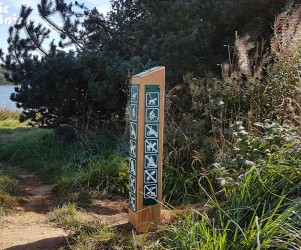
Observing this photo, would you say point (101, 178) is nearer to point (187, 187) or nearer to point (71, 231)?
point (187, 187)

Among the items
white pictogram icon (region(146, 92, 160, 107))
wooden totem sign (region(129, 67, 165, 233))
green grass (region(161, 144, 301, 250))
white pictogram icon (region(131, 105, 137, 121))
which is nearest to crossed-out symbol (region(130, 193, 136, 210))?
wooden totem sign (region(129, 67, 165, 233))

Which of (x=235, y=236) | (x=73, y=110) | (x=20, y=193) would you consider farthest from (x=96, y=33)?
(x=235, y=236)

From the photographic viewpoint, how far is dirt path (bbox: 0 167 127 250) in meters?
3.25

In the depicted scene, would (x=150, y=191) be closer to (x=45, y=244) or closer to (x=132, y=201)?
(x=132, y=201)

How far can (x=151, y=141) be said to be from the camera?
133 inches

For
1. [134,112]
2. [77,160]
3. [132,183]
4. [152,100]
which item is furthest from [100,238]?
[77,160]

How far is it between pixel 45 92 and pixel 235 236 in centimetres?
496

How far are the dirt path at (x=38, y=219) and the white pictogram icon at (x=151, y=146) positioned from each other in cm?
71

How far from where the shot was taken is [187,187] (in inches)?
178

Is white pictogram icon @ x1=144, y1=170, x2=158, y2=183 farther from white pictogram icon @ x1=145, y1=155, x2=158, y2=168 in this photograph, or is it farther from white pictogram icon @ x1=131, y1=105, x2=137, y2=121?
white pictogram icon @ x1=131, y1=105, x2=137, y2=121

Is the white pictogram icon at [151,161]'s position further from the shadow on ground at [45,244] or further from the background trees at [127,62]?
the background trees at [127,62]

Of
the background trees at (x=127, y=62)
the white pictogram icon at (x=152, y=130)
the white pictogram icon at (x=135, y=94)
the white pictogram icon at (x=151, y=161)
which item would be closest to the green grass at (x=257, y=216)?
the white pictogram icon at (x=151, y=161)

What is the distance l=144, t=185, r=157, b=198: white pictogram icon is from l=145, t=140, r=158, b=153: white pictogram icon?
0.94 ft

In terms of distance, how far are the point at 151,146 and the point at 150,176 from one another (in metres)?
0.24
